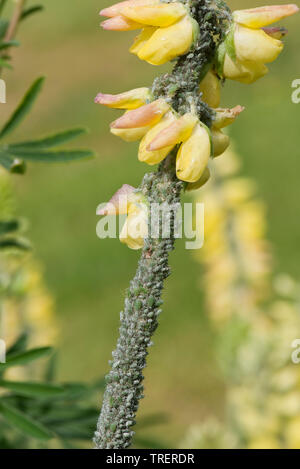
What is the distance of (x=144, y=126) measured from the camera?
1.69ft

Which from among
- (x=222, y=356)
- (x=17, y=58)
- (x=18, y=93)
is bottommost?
(x=222, y=356)

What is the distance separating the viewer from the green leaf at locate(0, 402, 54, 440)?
83 centimetres

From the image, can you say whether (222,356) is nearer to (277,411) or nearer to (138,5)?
(277,411)

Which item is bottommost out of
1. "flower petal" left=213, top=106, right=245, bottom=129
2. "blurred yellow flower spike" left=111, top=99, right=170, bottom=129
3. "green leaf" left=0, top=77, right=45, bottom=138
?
"blurred yellow flower spike" left=111, top=99, right=170, bottom=129

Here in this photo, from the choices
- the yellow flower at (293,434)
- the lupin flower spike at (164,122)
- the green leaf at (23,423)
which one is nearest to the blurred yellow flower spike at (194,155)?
the lupin flower spike at (164,122)

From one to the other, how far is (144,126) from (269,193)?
15.0 ft

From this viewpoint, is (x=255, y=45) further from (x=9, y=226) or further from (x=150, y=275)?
(x=9, y=226)

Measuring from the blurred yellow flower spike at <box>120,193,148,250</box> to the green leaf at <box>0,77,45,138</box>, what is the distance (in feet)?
1.49

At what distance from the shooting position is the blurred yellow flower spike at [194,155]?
49cm

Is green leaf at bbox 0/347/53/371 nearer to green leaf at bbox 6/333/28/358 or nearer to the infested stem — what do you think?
green leaf at bbox 6/333/28/358

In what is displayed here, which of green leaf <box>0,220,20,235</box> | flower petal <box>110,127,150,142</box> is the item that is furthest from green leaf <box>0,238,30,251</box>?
flower petal <box>110,127,150,142</box>

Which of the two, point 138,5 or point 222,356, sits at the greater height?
point 222,356

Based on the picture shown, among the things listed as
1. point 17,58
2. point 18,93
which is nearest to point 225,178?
point 18,93
